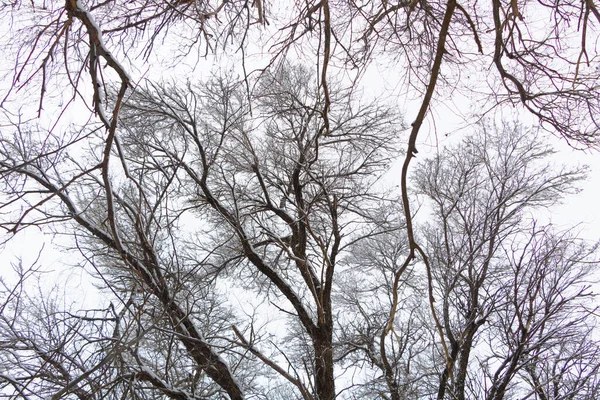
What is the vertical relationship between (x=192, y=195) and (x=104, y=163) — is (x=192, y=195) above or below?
above

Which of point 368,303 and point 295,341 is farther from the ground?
point 368,303


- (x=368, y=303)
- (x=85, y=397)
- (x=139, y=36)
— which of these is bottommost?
(x=85, y=397)

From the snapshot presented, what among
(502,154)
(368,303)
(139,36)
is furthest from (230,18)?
(368,303)

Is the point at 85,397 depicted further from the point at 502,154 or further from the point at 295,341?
the point at 502,154

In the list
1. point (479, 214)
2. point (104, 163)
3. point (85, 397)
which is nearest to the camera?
point (104, 163)

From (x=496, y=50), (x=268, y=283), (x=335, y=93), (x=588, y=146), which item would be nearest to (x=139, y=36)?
(x=496, y=50)

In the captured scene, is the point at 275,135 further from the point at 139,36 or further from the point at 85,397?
the point at 85,397

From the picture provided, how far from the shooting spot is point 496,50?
2.47 meters

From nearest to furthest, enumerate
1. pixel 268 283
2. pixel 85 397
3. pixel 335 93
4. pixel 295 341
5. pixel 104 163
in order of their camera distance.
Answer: pixel 104 163
pixel 85 397
pixel 335 93
pixel 268 283
pixel 295 341

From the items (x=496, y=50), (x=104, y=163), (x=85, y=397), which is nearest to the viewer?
(x=104, y=163)

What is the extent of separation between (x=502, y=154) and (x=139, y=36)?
8.82 m

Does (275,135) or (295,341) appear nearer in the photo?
(275,135)

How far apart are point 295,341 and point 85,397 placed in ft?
28.6

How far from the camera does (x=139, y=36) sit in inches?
129
